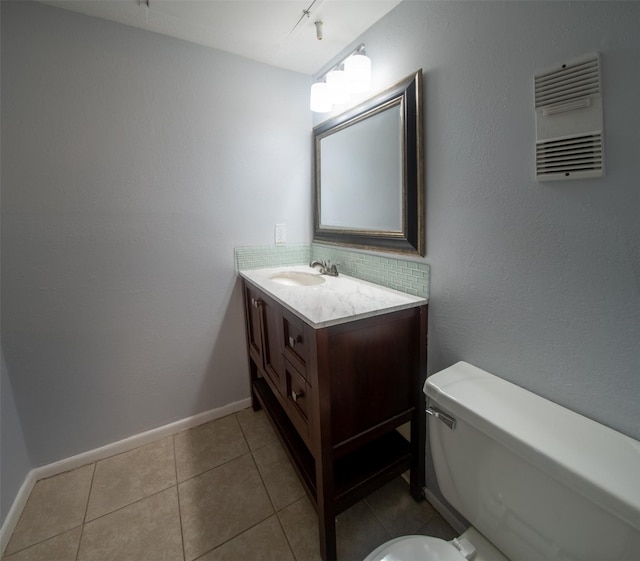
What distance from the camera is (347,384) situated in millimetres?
1016

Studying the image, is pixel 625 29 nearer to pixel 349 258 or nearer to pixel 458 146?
pixel 458 146

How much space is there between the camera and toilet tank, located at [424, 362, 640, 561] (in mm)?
563

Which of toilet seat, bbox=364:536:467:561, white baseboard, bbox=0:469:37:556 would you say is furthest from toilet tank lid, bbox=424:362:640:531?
white baseboard, bbox=0:469:37:556

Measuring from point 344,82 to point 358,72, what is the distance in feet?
0.35

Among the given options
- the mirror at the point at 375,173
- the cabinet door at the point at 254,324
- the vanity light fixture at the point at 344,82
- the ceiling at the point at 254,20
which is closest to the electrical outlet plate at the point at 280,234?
the mirror at the point at 375,173

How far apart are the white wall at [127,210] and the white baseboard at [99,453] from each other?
0.14ft

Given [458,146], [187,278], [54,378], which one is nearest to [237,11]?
[458,146]

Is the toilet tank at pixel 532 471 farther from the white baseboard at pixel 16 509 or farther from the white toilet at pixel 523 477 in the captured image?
the white baseboard at pixel 16 509

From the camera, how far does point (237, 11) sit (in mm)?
1229

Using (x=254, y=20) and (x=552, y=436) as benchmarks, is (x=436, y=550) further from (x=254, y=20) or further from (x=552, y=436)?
(x=254, y=20)

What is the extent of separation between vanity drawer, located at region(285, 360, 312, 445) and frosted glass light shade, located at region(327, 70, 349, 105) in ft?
4.12

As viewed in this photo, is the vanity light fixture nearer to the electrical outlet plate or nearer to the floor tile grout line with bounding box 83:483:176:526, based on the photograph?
the electrical outlet plate

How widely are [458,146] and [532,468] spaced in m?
0.93

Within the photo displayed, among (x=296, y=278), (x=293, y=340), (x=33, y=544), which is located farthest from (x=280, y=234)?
(x=33, y=544)
